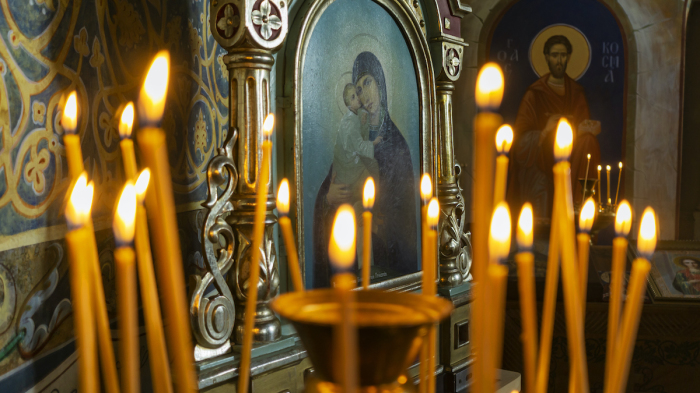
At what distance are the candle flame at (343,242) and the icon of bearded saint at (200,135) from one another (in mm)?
1193

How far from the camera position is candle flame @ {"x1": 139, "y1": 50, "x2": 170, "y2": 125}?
35 centimetres

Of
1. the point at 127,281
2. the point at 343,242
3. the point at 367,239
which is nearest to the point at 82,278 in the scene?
the point at 127,281

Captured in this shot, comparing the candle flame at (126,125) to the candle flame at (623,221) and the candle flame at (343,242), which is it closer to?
the candle flame at (343,242)

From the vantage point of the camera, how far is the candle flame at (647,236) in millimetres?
508

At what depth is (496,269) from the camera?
1.23 ft

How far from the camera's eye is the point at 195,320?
50.6 inches

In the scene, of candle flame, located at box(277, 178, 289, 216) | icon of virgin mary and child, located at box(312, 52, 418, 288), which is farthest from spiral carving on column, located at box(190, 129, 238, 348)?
candle flame, located at box(277, 178, 289, 216)

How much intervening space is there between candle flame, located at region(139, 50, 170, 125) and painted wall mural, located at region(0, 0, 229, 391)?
2.30 feet

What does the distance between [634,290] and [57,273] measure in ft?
3.33

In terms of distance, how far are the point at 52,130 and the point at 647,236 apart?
99cm

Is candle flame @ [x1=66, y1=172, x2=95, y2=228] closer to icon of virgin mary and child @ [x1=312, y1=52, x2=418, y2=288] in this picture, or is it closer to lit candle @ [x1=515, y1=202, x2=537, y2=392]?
lit candle @ [x1=515, y1=202, x2=537, y2=392]

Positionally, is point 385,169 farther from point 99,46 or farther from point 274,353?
point 99,46

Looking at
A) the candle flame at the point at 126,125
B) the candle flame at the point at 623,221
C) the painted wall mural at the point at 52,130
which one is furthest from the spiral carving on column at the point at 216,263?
the candle flame at the point at 623,221

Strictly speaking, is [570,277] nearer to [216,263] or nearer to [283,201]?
[283,201]
